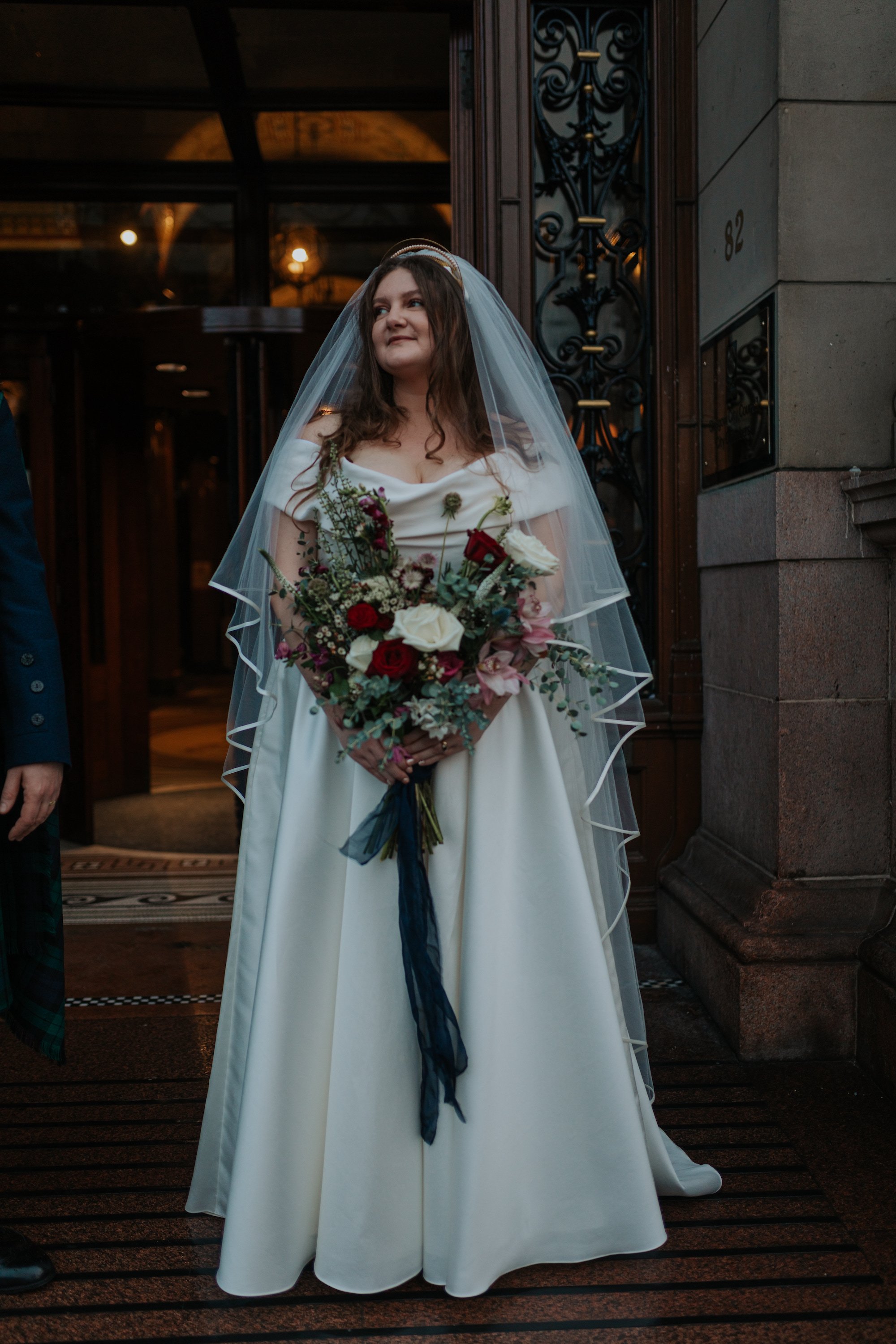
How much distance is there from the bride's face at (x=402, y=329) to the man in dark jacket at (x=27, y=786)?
0.76 meters

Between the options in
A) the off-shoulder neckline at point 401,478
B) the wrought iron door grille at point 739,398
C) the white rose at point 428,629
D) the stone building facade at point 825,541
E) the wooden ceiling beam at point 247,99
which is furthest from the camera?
the wooden ceiling beam at point 247,99

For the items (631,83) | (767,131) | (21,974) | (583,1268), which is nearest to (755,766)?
(583,1268)

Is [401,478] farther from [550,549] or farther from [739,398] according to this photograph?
[739,398]

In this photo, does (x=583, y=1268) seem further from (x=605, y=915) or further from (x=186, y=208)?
(x=186, y=208)

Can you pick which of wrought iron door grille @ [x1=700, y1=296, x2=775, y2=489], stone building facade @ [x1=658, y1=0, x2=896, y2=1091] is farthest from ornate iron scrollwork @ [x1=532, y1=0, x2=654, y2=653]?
stone building facade @ [x1=658, y1=0, x2=896, y2=1091]

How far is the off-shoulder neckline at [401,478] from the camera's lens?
2.13 metres

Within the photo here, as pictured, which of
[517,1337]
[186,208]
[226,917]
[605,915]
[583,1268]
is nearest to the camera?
[517,1337]

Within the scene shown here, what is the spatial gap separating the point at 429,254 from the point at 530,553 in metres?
0.84

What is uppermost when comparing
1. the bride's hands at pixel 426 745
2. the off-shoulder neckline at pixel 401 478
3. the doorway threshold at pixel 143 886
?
the off-shoulder neckline at pixel 401 478

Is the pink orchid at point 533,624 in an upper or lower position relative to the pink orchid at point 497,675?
upper

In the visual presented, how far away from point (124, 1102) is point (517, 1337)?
136cm

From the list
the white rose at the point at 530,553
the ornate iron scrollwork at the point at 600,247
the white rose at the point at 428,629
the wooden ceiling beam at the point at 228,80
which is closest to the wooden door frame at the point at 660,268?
the ornate iron scrollwork at the point at 600,247

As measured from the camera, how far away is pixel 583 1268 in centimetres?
210

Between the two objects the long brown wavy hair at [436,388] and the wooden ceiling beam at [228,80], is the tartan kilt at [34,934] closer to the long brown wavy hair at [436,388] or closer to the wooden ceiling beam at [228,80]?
the long brown wavy hair at [436,388]
